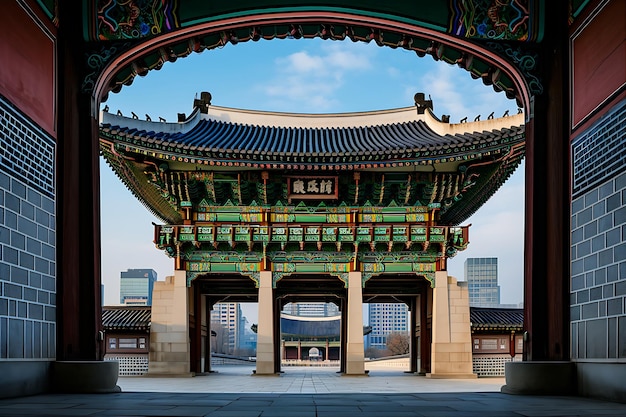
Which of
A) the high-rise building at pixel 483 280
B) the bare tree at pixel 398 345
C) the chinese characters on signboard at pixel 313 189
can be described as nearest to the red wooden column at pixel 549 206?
the chinese characters on signboard at pixel 313 189

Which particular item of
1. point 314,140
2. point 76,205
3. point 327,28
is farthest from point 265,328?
point 327,28

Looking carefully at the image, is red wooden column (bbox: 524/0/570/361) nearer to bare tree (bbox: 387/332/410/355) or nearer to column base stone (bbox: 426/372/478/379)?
column base stone (bbox: 426/372/478/379)

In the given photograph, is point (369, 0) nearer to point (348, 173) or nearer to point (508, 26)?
point (508, 26)

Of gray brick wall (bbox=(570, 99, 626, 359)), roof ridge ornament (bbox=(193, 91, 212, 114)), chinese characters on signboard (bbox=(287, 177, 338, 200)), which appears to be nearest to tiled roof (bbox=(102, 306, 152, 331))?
chinese characters on signboard (bbox=(287, 177, 338, 200))

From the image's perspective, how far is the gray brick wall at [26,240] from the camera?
8.12m

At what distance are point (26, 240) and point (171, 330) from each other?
1547 cm

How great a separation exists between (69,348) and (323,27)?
618cm

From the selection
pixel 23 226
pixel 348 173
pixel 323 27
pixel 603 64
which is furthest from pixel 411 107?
pixel 23 226

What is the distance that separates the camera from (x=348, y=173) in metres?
23.9

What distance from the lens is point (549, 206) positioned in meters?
9.92

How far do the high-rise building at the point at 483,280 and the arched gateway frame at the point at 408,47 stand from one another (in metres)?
171

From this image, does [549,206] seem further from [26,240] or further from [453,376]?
[453,376]

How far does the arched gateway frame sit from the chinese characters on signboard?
13174 mm

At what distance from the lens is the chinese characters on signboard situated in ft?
79.3
